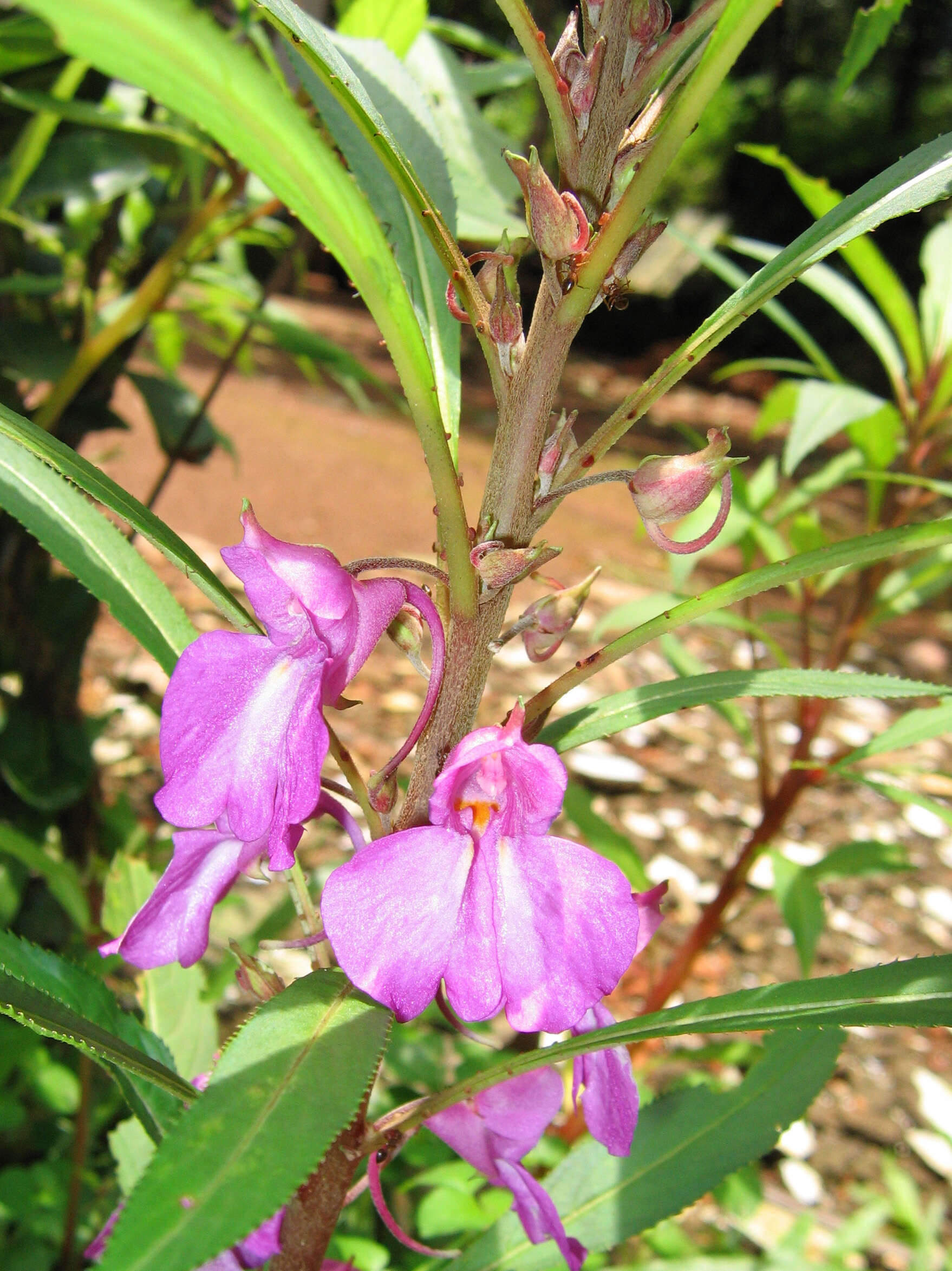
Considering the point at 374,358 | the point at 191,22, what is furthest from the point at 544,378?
the point at 374,358

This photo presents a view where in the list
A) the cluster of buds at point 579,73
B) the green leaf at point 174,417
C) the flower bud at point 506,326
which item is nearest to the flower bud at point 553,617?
the flower bud at point 506,326

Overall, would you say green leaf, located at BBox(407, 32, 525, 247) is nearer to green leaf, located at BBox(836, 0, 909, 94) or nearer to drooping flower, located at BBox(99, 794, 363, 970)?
green leaf, located at BBox(836, 0, 909, 94)

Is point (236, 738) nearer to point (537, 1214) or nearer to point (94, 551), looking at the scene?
point (94, 551)

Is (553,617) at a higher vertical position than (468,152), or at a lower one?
lower

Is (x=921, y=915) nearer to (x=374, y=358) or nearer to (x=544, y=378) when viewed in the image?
(x=544, y=378)

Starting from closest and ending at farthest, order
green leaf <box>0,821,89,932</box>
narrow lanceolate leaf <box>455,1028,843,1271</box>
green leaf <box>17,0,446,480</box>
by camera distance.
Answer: green leaf <box>17,0,446,480</box> → narrow lanceolate leaf <box>455,1028,843,1271</box> → green leaf <box>0,821,89,932</box>

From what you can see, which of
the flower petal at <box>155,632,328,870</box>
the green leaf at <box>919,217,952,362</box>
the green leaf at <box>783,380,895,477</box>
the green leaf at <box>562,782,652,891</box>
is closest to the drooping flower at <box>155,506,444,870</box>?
the flower petal at <box>155,632,328,870</box>

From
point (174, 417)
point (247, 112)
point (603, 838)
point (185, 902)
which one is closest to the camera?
point (247, 112)

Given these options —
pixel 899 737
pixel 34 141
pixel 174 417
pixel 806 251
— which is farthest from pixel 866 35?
pixel 174 417
